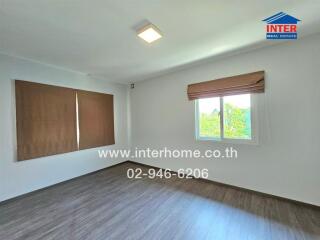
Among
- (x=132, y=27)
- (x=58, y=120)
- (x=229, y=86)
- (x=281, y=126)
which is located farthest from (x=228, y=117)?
(x=58, y=120)

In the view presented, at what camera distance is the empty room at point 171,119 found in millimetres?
1683

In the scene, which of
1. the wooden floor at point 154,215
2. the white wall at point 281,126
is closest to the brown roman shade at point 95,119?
the wooden floor at point 154,215

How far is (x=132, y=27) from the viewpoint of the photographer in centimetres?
178

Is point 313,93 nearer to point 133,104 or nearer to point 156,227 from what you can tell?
point 156,227

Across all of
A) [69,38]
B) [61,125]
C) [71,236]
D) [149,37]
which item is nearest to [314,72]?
[149,37]

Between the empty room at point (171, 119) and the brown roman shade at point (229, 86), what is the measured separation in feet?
0.07

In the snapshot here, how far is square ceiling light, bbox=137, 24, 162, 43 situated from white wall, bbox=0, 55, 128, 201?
220 cm

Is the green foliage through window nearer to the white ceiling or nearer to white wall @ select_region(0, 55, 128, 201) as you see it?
the white ceiling

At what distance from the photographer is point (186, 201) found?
7.89 ft

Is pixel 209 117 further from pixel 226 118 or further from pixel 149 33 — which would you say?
pixel 149 33


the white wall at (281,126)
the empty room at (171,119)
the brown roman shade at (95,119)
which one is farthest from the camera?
the brown roman shade at (95,119)

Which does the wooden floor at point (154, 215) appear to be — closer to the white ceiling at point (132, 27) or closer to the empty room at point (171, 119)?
the empty room at point (171, 119)

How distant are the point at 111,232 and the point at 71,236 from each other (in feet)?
1.46

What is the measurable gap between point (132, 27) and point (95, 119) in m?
2.58
